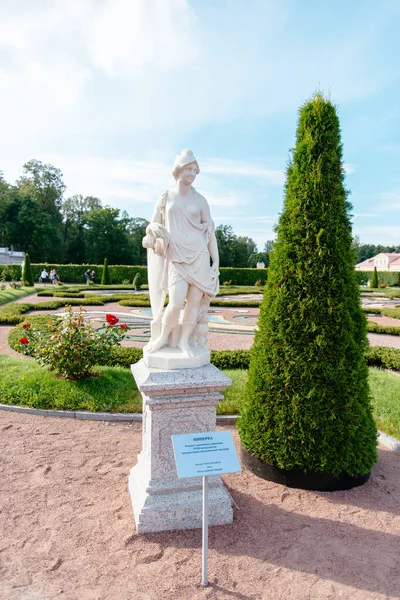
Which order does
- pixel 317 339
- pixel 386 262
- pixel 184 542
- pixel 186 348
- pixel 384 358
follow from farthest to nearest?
pixel 386 262 → pixel 384 358 → pixel 317 339 → pixel 186 348 → pixel 184 542

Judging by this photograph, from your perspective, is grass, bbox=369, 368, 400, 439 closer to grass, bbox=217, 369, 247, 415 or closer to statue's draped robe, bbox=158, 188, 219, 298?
grass, bbox=217, 369, 247, 415

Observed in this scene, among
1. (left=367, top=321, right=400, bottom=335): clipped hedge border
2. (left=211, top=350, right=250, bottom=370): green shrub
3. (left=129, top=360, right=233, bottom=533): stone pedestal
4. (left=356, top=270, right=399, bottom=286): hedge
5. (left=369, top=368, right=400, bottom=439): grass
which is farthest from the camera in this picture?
(left=356, top=270, right=399, bottom=286): hedge

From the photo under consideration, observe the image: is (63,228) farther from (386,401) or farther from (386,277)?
(386,401)

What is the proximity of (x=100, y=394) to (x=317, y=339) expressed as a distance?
11.7 feet

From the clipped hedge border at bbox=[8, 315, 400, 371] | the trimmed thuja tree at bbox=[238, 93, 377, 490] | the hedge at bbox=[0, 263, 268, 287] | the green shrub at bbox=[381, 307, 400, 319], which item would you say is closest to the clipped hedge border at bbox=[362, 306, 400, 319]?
the green shrub at bbox=[381, 307, 400, 319]

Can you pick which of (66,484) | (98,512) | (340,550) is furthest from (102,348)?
(340,550)

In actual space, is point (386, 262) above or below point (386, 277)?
above

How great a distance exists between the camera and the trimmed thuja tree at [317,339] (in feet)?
12.5

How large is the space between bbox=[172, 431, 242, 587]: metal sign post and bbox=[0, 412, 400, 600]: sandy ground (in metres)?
0.35

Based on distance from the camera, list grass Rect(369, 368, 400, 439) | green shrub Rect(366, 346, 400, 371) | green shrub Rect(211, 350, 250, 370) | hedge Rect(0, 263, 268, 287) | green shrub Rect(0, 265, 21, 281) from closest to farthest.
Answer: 1. grass Rect(369, 368, 400, 439)
2. green shrub Rect(211, 350, 250, 370)
3. green shrub Rect(366, 346, 400, 371)
4. green shrub Rect(0, 265, 21, 281)
5. hedge Rect(0, 263, 268, 287)

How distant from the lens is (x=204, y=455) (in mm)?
2844

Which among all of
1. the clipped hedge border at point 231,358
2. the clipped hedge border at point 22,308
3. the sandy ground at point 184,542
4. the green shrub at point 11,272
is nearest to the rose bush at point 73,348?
the clipped hedge border at point 231,358

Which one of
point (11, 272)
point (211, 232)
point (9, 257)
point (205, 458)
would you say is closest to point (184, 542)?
point (205, 458)

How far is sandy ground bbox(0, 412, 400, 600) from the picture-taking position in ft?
8.83
